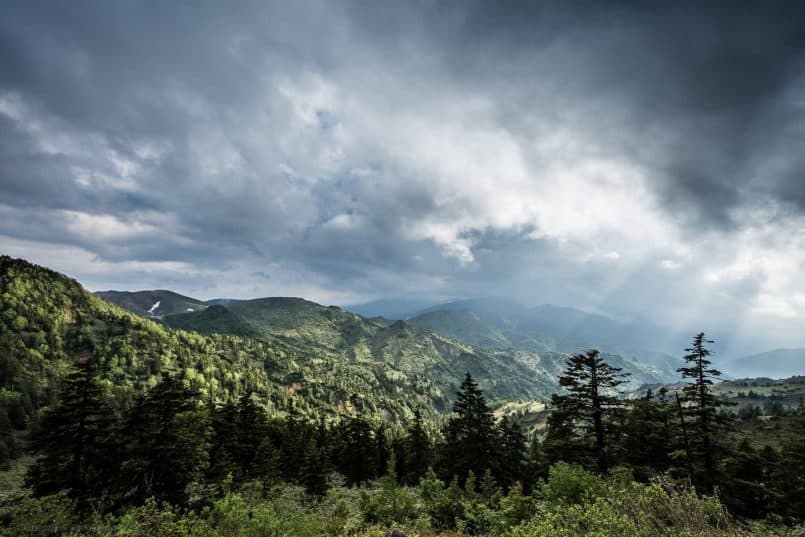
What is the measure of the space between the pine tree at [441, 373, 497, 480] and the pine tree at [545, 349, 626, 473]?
13.4m

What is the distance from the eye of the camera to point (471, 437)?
139 feet

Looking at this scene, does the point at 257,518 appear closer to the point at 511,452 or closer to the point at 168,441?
the point at 168,441

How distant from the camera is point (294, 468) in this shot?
68.8 m

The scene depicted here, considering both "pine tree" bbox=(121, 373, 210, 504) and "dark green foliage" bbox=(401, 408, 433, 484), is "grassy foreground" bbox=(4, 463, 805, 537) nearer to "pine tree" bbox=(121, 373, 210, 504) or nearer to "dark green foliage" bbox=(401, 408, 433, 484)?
"pine tree" bbox=(121, 373, 210, 504)

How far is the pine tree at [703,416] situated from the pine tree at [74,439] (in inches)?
1941

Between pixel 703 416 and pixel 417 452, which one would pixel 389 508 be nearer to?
pixel 703 416

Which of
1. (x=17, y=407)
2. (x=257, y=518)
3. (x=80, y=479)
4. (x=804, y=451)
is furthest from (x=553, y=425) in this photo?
(x=17, y=407)

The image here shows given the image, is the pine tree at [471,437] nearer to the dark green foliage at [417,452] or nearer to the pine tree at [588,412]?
the pine tree at [588,412]

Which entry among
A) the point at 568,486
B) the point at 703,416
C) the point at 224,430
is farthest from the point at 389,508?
the point at 224,430

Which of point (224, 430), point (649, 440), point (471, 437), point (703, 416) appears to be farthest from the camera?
point (224, 430)

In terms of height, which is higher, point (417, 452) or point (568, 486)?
point (568, 486)

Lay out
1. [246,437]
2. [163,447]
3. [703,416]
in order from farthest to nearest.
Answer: [246,437], [163,447], [703,416]

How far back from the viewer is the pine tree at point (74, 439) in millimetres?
29188

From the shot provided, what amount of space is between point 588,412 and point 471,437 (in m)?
17.5
